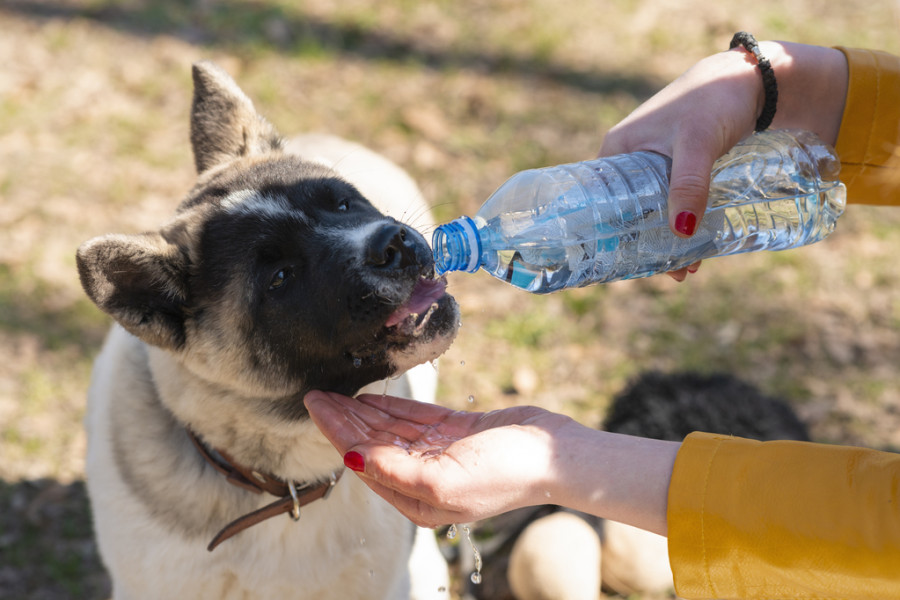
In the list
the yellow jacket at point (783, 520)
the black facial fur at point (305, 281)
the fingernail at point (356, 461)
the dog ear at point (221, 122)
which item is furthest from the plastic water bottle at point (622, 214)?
the dog ear at point (221, 122)

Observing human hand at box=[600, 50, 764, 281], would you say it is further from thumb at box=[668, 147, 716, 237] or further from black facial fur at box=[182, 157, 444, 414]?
black facial fur at box=[182, 157, 444, 414]

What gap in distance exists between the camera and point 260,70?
21.0 feet

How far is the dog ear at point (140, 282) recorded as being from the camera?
7.43 feet

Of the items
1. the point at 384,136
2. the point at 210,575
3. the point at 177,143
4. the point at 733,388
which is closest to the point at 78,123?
the point at 177,143

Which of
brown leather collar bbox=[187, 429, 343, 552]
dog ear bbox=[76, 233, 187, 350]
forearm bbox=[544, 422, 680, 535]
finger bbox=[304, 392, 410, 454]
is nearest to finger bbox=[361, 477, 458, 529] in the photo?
finger bbox=[304, 392, 410, 454]

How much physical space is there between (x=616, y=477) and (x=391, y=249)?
3.11ft

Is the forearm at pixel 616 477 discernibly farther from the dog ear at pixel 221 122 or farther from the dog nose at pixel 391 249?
the dog ear at pixel 221 122

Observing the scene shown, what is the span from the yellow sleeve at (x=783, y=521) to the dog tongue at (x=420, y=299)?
913mm

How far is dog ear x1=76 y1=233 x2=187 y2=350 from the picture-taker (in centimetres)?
227

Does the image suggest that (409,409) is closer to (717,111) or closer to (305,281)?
(305,281)

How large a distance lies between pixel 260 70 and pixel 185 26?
36.5 inches

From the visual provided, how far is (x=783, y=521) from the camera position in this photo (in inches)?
74.0

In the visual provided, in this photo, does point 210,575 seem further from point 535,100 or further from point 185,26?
point 185,26

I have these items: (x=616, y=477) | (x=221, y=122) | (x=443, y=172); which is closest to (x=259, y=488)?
(x=616, y=477)
